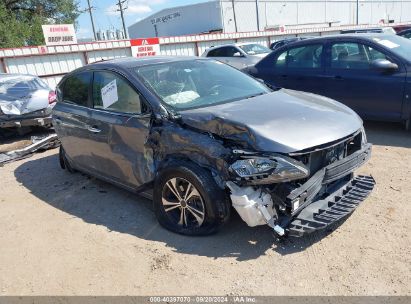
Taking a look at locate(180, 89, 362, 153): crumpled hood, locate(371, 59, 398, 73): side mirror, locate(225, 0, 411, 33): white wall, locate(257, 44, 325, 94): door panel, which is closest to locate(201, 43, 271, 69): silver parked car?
locate(257, 44, 325, 94): door panel

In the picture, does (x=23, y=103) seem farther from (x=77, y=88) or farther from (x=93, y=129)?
(x=93, y=129)

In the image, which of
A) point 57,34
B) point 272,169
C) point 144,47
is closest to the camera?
point 272,169

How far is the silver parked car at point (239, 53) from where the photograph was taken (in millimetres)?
13812

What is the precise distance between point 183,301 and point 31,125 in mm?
6345

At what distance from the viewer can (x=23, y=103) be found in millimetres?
7992

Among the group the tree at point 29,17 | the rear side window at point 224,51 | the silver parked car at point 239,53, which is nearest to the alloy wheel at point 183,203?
the silver parked car at point 239,53

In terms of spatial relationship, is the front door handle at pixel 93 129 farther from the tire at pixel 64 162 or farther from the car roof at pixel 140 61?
the tire at pixel 64 162

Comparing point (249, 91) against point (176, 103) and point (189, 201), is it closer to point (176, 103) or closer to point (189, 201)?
point (176, 103)

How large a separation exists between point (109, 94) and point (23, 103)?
456 cm

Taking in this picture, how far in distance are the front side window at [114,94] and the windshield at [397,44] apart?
432cm

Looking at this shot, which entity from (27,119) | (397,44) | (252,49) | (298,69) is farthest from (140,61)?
(252,49)

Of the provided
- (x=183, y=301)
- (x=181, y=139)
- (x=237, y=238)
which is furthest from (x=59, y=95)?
(x=183, y=301)

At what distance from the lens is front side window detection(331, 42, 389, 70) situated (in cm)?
627

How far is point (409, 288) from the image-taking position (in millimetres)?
2744
